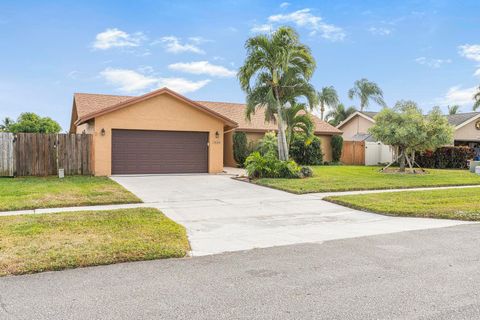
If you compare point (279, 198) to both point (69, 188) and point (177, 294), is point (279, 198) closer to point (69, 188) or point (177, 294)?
point (69, 188)

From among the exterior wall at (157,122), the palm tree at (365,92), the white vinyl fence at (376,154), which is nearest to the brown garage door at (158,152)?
the exterior wall at (157,122)

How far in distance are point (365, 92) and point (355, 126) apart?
12.1m

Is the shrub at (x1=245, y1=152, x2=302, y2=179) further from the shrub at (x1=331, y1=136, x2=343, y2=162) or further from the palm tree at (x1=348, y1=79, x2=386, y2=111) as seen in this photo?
the palm tree at (x1=348, y1=79, x2=386, y2=111)

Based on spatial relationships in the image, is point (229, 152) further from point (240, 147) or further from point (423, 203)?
point (423, 203)

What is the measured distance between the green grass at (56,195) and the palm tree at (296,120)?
25.4ft

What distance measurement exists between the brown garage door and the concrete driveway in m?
5.60

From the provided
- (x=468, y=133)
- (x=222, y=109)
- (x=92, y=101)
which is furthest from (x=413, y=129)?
(x=92, y=101)

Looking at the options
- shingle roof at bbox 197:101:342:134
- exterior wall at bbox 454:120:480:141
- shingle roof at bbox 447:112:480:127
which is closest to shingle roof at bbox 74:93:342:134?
shingle roof at bbox 197:101:342:134

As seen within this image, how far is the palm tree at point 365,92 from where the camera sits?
4378cm

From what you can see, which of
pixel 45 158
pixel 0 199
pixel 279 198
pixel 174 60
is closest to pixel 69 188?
pixel 0 199

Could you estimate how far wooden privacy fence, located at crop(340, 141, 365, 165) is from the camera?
88.0 ft

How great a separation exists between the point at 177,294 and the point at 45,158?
13904 millimetres

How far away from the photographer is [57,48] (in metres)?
18.2

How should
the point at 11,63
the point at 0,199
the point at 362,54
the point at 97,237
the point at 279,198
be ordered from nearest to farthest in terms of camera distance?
1. the point at 97,237
2. the point at 0,199
3. the point at 279,198
4. the point at 11,63
5. the point at 362,54
